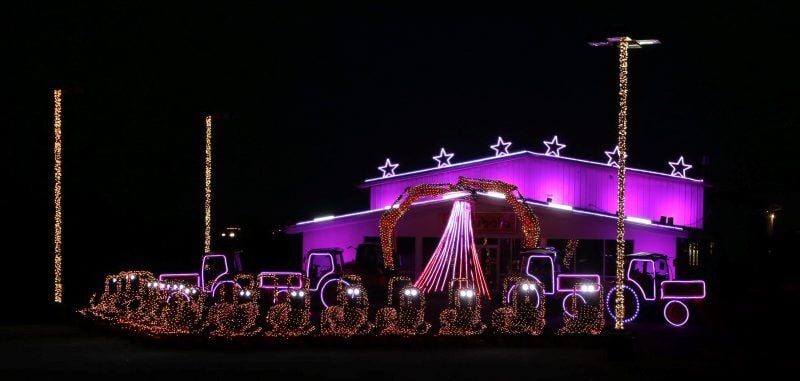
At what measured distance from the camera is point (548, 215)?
3109 centimetres

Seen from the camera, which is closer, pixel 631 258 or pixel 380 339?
pixel 380 339

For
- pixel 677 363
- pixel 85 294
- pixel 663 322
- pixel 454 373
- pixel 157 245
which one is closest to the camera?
pixel 454 373

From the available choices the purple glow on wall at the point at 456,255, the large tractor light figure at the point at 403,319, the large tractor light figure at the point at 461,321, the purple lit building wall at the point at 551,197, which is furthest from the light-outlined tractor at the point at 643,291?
the purple lit building wall at the point at 551,197

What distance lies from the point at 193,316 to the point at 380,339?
11.1 feet

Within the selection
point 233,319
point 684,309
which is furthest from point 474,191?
point 233,319

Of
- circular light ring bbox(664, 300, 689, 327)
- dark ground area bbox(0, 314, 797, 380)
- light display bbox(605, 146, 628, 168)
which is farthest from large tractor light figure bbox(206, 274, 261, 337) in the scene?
→ light display bbox(605, 146, 628, 168)

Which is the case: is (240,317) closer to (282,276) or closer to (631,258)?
(282,276)

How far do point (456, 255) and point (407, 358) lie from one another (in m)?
15.0

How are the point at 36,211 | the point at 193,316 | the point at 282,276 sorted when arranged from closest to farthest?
the point at 193,316 < the point at 282,276 < the point at 36,211

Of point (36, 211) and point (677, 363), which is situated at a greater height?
point (36, 211)

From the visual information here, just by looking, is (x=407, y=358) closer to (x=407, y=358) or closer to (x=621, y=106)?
(x=407, y=358)

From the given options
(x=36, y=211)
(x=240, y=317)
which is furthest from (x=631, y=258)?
(x=36, y=211)

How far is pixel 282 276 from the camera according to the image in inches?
956

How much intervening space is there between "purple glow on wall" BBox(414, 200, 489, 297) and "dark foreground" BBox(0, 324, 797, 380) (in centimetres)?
1201
